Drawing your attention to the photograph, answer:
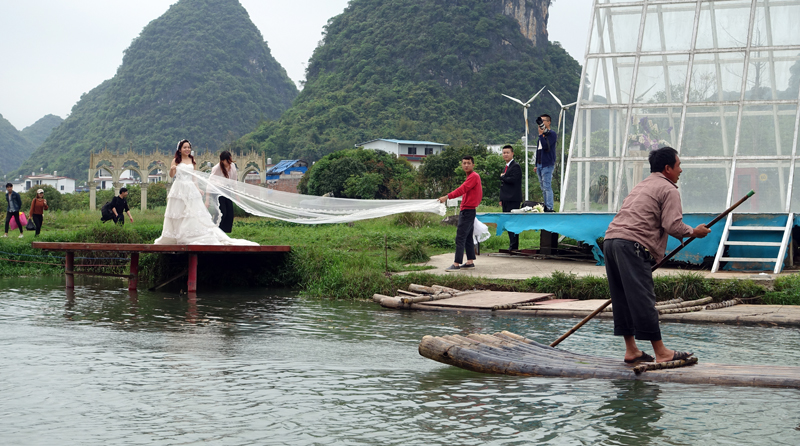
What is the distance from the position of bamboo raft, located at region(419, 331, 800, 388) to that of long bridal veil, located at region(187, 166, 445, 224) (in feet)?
22.4

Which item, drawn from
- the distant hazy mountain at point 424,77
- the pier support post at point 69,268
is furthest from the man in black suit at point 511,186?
the distant hazy mountain at point 424,77

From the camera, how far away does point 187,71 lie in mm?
147250

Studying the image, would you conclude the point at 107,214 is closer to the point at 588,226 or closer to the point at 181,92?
the point at 588,226

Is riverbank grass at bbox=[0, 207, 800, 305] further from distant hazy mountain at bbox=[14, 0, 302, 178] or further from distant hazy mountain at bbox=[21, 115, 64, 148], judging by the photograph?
distant hazy mountain at bbox=[21, 115, 64, 148]

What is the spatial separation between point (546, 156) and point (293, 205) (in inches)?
211

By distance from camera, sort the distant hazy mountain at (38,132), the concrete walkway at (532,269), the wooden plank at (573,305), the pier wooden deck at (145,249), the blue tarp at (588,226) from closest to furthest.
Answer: the wooden plank at (573,305)
the concrete walkway at (532,269)
the pier wooden deck at (145,249)
the blue tarp at (588,226)
the distant hazy mountain at (38,132)

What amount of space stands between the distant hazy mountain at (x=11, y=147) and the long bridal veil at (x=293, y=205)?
16342 centimetres

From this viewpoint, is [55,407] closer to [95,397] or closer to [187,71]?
[95,397]

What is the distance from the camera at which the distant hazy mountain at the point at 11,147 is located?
164 metres

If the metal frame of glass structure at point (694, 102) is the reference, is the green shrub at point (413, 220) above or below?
below

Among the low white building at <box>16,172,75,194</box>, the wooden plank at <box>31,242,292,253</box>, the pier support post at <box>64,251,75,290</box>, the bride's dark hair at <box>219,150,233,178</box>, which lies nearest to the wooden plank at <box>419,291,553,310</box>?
the wooden plank at <box>31,242,292,253</box>

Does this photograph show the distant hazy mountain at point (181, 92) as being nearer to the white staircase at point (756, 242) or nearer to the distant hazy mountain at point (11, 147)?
the distant hazy mountain at point (11, 147)

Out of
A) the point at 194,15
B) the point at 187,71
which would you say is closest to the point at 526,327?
the point at 187,71

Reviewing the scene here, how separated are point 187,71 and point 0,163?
48.8 meters
